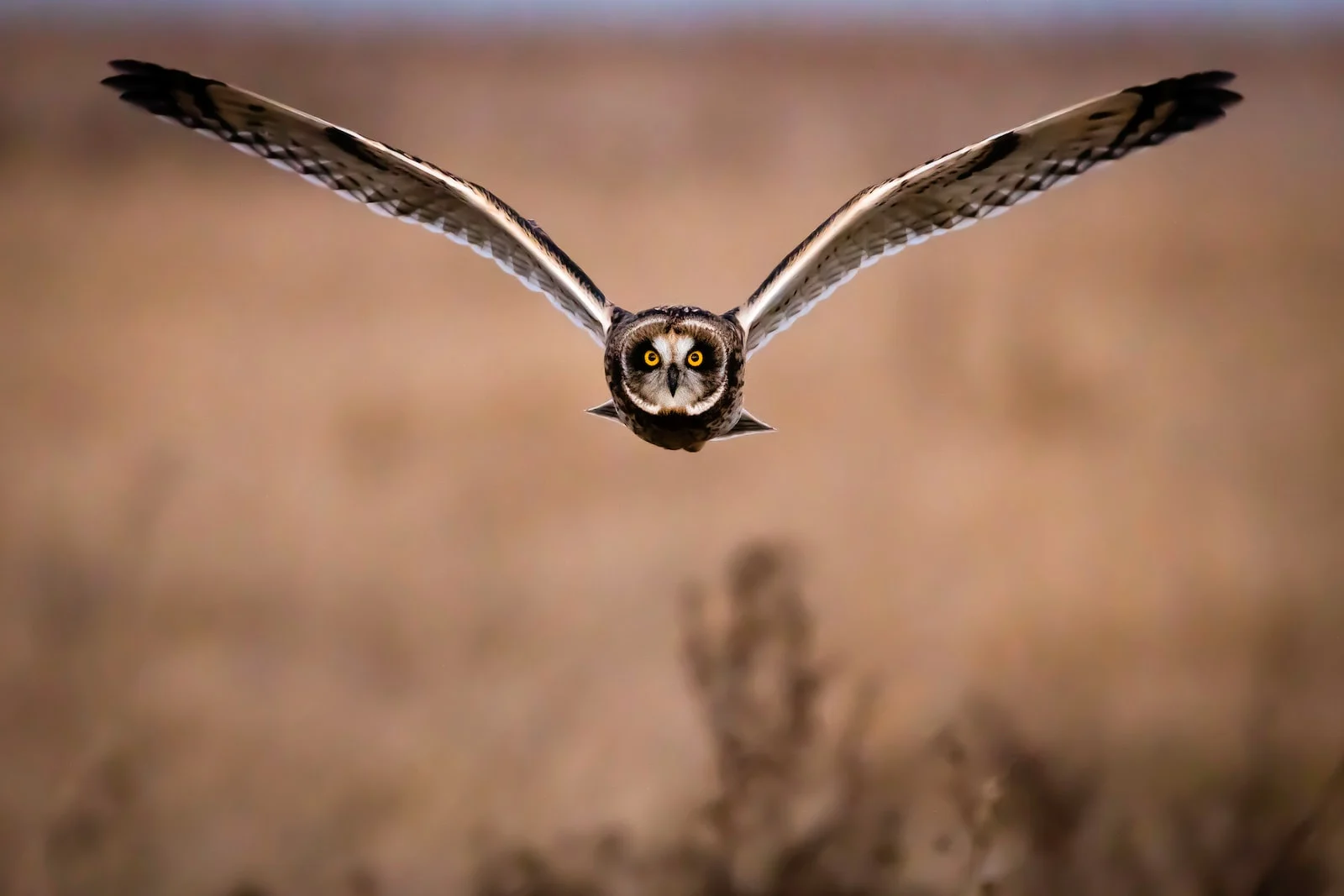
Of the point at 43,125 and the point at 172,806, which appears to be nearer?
the point at 172,806

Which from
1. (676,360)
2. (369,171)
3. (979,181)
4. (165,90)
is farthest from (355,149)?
(979,181)

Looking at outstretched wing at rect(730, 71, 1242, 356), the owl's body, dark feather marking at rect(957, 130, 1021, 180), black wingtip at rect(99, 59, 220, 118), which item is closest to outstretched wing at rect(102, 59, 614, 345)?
black wingtip at rect(99, 59, 220, 118)

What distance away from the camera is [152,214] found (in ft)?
7.48

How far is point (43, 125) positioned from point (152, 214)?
0.29 metres

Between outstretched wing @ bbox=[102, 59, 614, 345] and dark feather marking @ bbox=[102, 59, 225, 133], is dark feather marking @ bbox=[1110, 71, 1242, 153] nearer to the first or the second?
outstretched wing @ bbox=[102, 59, 614, 345]

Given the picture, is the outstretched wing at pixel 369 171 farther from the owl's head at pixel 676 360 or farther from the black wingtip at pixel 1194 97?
the black wingtip at pixel 1194 97

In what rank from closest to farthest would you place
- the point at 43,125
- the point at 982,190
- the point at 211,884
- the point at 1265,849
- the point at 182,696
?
the point at 982,190, the point at 1265,849, the point at 211,884, the point at 182,696, the point at 43,125

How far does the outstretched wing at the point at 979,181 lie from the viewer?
1.24 metres

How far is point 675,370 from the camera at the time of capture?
4.33 feet

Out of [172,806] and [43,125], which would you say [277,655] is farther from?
[43,125]

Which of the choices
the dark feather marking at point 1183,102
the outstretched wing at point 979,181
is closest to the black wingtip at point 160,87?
the outstretched wing at point 979,181

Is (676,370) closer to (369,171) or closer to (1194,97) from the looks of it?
(369,171)

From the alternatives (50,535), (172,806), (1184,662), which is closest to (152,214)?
(50,535)

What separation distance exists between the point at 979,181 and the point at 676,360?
0.55 meters
